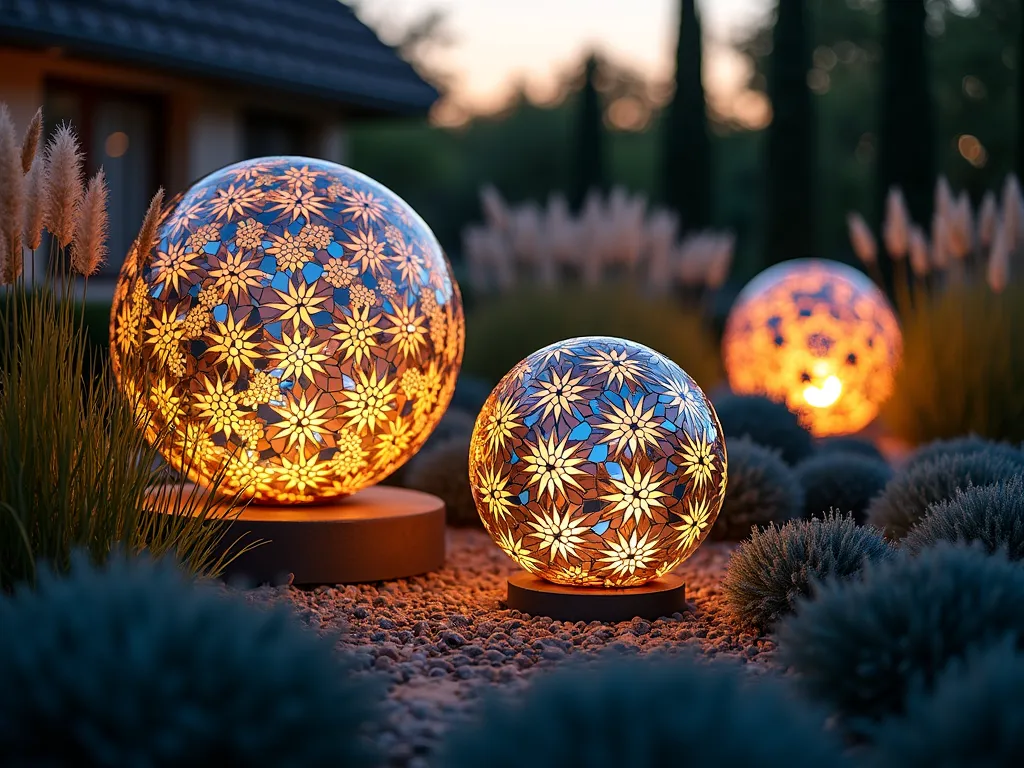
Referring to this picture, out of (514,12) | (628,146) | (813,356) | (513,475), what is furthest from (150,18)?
(628,146)

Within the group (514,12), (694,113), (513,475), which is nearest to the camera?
(513,475)

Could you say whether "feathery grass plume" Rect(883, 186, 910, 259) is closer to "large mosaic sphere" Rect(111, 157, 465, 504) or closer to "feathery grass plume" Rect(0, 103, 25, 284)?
"large mosaic sphere" Rect(111, 157, 465, 504)

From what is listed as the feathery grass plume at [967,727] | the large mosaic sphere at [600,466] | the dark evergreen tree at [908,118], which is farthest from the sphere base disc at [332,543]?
the dark evergreen tree at [908,118]

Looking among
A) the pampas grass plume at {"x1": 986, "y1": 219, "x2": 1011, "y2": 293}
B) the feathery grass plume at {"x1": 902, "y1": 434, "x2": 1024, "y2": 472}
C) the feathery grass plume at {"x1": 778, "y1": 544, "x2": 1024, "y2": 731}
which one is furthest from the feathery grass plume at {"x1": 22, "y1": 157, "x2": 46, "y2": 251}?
the pampas grass plume at {"x1": 986, "y1": 219, "x2": 1011, "y2": 293}

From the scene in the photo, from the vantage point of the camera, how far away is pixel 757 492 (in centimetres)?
578

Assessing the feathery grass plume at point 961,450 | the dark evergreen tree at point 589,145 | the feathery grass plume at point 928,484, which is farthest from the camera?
the dark evergreen tree at point 589,145

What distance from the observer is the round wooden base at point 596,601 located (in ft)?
14.4

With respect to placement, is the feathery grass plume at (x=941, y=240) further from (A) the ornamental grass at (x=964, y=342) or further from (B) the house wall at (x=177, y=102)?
(B) the house wall at (x=177, y=102)

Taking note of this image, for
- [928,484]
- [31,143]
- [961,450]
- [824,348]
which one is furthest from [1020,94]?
[31,143]

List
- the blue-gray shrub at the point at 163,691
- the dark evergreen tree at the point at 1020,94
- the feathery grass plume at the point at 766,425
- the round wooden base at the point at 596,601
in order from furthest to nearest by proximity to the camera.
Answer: the dark evergreen tree at the point at 1020,94, the feathery grass plume at the point at 766,425, the round wooden base at the point at 596,601, the blue-gray shrub at the point at 163,691

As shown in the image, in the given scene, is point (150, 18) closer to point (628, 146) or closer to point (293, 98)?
point (293, 98)

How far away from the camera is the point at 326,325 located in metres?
4.63

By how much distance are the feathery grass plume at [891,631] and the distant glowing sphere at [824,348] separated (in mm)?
5583

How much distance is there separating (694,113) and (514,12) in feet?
52.1
